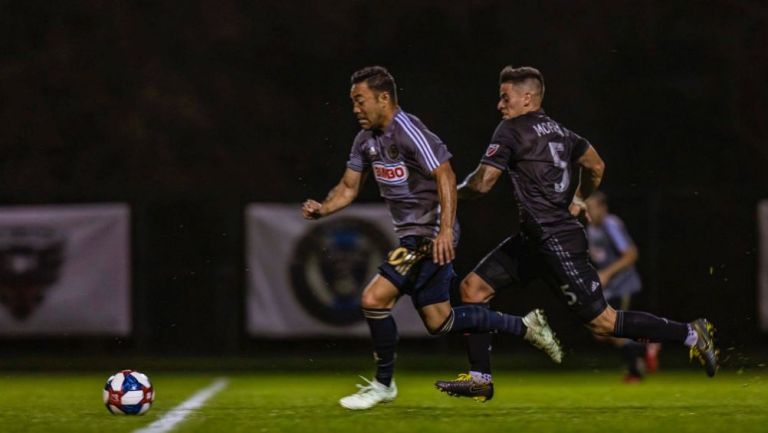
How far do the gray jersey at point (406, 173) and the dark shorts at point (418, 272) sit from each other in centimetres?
9

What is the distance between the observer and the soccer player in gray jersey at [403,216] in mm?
9398

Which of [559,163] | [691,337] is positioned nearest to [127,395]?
[559,163]

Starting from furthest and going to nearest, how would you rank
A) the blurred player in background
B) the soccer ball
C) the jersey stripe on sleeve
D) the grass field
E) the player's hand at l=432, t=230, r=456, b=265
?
the blurred player in background
the soccer ball
the jersey stripe on sleeve
the player's hand at l=432, t=230, r=456, b=265
the grass field

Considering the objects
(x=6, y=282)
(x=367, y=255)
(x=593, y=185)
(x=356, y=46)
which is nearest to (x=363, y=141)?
(x=593, y=185)

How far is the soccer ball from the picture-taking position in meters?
9.38

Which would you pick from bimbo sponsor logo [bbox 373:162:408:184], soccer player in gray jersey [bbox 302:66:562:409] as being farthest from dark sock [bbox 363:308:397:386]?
bimbo sponsor logo [bbox 373:162:408:184]

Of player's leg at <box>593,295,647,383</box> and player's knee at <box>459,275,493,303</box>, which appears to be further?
player's leg at <box>593,295,647,383</box>

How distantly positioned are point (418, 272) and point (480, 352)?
2.19 feet

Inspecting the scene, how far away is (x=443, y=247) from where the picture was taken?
912 centimetres

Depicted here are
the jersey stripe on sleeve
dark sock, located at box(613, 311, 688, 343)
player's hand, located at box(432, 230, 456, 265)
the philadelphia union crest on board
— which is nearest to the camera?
player's hand, located at box(432, 230, 456, 265)

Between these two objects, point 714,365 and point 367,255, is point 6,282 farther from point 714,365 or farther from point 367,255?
point 714,365

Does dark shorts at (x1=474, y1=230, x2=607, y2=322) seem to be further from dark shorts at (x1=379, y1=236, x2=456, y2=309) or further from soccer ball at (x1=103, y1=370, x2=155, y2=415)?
soccer ball at (x1=103, y1=370, x2=155, y2=415)

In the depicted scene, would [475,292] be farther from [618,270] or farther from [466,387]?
[618,270]

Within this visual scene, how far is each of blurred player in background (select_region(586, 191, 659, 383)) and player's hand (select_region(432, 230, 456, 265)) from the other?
387 cm
